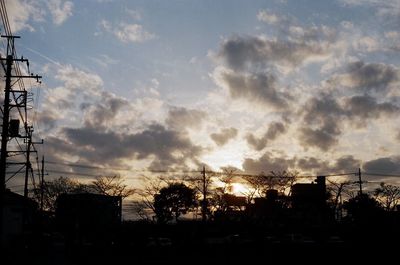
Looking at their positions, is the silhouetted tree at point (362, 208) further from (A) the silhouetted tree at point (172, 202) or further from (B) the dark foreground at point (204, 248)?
(A) the silhouetted tree at point (172, 202)

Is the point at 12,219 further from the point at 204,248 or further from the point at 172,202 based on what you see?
the point at 172,202

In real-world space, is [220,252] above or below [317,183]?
below

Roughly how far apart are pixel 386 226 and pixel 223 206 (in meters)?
35.6

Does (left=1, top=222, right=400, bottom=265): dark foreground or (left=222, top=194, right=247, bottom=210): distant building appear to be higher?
(left=222, top=194, right=247, bottom=210): distant building

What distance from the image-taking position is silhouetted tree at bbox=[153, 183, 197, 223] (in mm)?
85750

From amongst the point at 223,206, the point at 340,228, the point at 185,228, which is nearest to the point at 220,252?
the point at 185,228

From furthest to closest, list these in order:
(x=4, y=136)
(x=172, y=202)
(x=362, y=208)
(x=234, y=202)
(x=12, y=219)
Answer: (x=234, y=202) → (x=172, y=202) → (x=362, y=208) → (x=12, y=219) → (x=4, y=136)

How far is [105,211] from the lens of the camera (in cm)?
5338

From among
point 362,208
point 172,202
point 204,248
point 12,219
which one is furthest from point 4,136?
point 172,202

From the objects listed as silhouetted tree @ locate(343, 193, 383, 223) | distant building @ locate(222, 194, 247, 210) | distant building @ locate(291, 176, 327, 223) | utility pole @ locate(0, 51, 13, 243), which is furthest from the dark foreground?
distant building @ locate(222, 194, 247, 210)

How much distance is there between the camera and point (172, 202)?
8594cm

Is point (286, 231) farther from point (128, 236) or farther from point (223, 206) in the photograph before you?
point (128, 236)

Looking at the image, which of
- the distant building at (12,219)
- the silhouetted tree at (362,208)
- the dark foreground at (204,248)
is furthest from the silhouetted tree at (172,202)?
the distant building at (12,219)

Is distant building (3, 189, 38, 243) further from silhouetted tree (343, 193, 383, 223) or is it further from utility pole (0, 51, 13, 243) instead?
silhouetted tree (343, 193, 383, 223)
